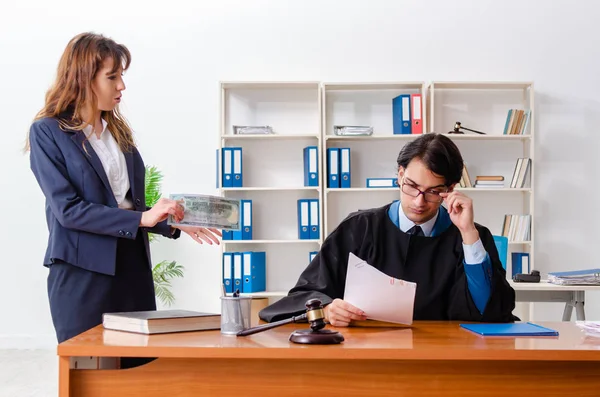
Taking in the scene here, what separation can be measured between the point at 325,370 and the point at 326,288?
70 cm

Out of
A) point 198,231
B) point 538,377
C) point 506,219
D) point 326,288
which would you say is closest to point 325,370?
point 538,377

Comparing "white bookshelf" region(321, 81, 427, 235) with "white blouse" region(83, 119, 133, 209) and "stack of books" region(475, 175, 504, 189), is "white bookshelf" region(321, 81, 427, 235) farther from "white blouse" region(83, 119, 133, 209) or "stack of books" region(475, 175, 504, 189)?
"white blouse" region(83, 119, 133, 209)

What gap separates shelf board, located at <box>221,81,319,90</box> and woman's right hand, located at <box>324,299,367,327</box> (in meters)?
3.70

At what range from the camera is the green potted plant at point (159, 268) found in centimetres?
533

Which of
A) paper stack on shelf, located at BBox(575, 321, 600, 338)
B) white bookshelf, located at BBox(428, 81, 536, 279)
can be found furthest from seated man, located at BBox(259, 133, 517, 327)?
white bookshelf, located at BBox(428, 81, 536, 279)

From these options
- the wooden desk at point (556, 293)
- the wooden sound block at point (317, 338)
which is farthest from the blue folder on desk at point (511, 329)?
the wooden desk at point (556, 293)

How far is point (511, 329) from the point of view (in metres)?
1.92

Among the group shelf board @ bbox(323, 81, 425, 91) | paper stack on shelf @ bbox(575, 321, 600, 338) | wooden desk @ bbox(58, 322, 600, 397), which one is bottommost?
wooden desk @ bbox(58, 322, 600, 397)

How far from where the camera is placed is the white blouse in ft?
7.77

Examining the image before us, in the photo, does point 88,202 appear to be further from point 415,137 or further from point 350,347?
point 415,137

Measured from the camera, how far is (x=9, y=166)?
5844 mm

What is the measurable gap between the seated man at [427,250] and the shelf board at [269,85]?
3.21 m

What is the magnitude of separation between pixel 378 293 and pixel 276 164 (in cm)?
387

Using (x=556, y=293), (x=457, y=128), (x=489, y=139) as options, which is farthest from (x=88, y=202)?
(x=489, y=139)
